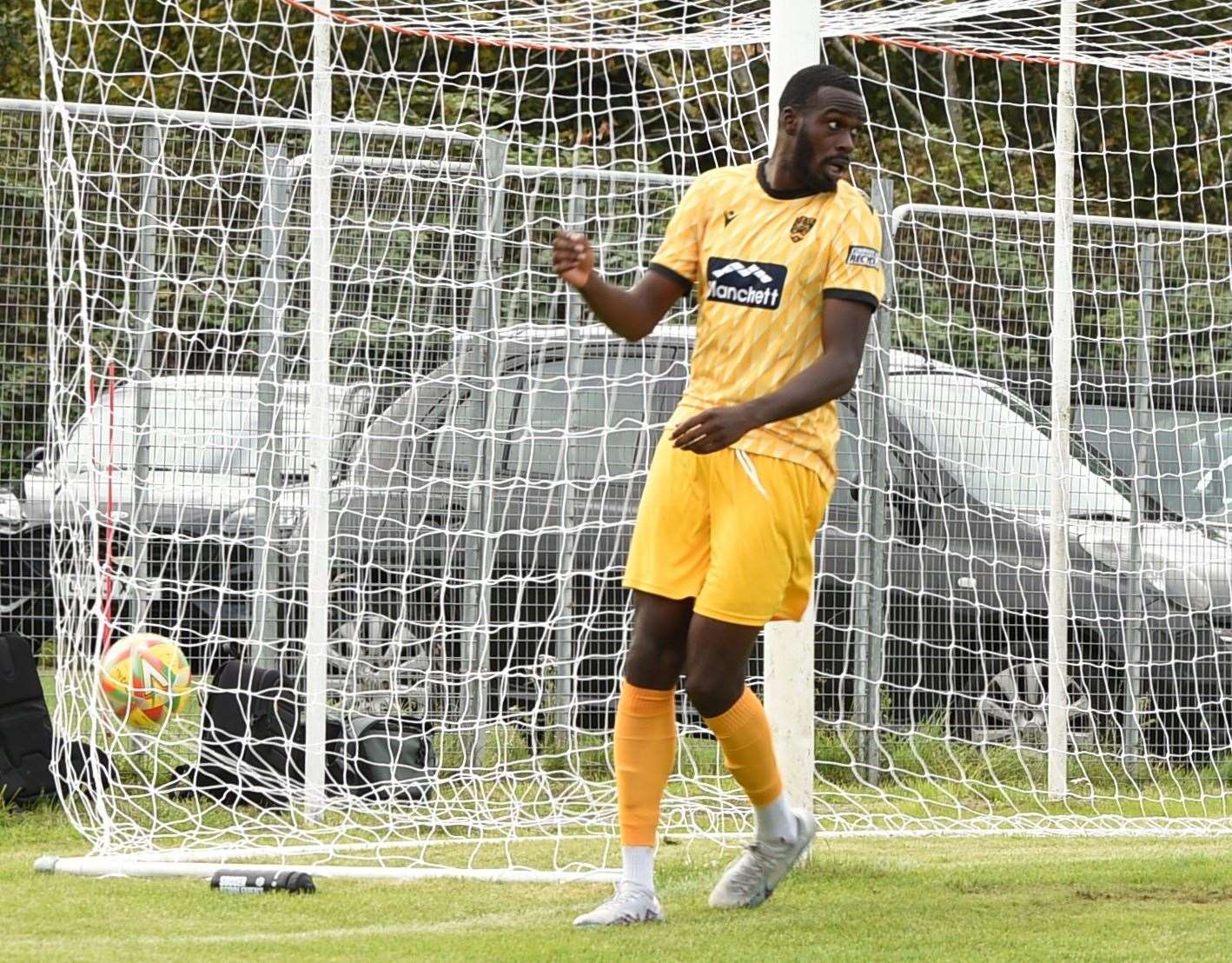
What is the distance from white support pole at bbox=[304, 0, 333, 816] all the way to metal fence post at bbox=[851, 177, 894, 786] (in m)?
2.61

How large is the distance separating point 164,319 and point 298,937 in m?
3.82

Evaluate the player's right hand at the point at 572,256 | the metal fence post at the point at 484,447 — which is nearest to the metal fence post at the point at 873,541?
the metal fence post at the point at 484,447

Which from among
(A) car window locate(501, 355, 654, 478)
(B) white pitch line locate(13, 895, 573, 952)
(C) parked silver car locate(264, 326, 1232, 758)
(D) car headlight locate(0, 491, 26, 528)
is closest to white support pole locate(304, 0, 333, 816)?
(C) parked silver car locate(264, 326, 1232, 758)

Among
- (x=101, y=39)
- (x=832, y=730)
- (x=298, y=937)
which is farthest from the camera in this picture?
(x=101, y=39)

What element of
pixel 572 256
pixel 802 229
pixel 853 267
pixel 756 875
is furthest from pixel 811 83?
pixel 756 875

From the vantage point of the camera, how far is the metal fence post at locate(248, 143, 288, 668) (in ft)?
24.9

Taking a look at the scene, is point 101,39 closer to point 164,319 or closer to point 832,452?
point 164,319

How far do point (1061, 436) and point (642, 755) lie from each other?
400 centimetres

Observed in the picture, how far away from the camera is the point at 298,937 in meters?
4.81

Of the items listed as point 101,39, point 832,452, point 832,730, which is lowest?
point 832,730

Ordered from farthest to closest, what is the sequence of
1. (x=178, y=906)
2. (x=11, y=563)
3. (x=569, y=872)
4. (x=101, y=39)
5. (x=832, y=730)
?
1. (x=101, y=39)
2. (x=832, y=730)
3. (x=11, y=563)
4. (x=569, y=872)
5. (x=178, y=906)

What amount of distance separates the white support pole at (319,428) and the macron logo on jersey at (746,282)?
6.81 feet

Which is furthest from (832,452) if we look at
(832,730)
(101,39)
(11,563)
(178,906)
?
(101,39)

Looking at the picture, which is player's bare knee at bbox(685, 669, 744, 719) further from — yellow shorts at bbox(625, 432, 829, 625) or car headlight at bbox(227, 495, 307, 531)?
car headlight at bbox(227, 495, 307, 531)
